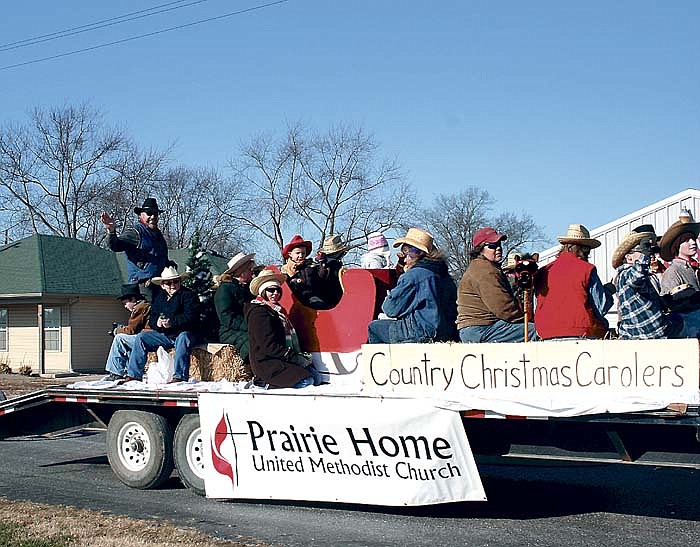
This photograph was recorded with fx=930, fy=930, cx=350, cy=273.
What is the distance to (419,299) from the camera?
26.6 feet

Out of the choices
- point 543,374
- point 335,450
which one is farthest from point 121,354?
point 543,374

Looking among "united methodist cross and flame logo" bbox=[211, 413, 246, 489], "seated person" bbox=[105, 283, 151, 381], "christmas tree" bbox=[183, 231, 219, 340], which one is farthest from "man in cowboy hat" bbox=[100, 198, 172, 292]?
"united methodist cross and flame logo" bbox=[211, 413, 246, 489]

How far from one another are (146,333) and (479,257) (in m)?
3.87

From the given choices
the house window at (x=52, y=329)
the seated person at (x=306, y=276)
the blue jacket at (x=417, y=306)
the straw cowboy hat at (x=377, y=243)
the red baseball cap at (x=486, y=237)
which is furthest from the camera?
the house window at (x=52, y=329)

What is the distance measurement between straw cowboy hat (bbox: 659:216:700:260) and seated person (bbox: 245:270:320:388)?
3.54 metres

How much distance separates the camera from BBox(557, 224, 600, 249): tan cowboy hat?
7680mm

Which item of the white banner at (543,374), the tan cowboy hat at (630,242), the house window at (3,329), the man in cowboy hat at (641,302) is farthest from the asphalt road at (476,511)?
the house window at (3,329)

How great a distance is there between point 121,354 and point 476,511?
4.26 metres

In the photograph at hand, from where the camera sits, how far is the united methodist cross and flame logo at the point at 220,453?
834 centimetres

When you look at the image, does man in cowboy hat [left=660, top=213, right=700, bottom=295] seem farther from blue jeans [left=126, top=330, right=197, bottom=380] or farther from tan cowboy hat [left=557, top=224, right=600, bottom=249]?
blue jeans [left=126, top=330, right=197, bottom=380]

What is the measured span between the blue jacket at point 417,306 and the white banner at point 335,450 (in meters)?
0.79

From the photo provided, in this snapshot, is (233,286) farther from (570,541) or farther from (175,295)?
(570,541)

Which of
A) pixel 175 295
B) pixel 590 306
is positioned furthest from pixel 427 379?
pixel 175 295

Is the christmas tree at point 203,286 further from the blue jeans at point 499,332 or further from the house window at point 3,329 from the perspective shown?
the house window at point 3,329
